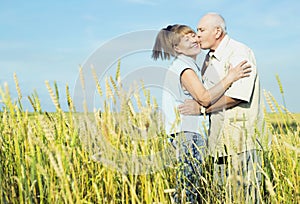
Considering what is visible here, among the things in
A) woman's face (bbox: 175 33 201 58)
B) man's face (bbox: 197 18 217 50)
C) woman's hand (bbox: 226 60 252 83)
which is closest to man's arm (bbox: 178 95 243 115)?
woman's hand (bbox: 226 60 252 83)

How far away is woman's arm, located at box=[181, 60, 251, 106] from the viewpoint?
8.02ft

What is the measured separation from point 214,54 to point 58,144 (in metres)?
1.27

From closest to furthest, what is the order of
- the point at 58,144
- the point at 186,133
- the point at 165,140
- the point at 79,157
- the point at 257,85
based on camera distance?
the point at 58,144 < the point at 79,157 < the point at 165,140 < the point at 186,133 < the point at 257,85

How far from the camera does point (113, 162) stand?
1911mm

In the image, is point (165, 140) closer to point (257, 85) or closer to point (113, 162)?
point (113, 162)

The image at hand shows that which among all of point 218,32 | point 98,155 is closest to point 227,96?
point 218,32

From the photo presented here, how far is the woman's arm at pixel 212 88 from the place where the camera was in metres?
2.44

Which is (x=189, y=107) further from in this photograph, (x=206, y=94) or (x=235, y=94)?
(x=235, y=94)

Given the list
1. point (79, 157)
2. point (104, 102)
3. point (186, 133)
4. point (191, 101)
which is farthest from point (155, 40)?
point (79, 157)

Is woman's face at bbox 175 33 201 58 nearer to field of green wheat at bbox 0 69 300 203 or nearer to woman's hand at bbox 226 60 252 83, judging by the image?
woman's hand at bbox 226 60 252 83

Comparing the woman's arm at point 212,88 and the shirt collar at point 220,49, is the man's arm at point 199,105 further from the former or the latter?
the shirt collar at point 220,49

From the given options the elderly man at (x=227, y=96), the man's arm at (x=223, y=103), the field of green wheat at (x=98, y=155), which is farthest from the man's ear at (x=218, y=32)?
the field of green wheat at (x=98, y=155)

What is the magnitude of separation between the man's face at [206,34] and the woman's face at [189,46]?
6cm

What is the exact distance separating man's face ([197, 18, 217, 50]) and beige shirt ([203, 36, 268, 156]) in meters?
0.06
